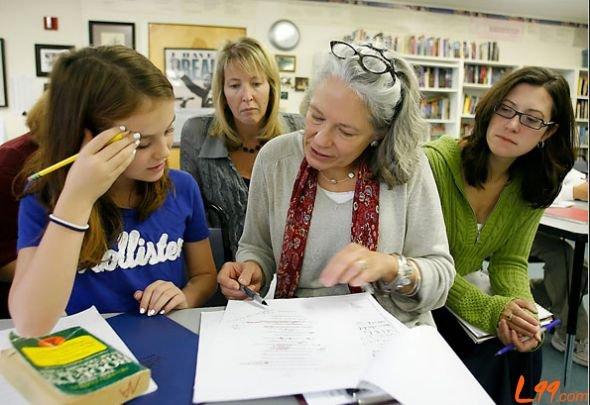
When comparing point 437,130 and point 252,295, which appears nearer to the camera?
point 252,295

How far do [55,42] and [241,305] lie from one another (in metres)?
4.30

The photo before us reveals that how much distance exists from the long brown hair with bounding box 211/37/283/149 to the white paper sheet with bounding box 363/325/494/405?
50.6 inches

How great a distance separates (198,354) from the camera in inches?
29.6

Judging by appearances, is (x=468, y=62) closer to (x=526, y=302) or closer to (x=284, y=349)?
(x=526, y=302)

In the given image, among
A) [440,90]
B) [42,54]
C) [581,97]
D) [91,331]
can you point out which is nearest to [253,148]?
[91,331]

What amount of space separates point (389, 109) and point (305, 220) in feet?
1.10

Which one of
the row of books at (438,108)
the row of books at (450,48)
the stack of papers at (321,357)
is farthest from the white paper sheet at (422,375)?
the row of books at (438,108)

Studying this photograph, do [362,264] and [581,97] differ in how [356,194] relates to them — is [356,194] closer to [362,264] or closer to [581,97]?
[362,264]

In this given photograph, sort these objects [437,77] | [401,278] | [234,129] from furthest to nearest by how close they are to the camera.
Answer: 1. [437,77]
2. [234,129]
3. [401,278]

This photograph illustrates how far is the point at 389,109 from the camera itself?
1.10m


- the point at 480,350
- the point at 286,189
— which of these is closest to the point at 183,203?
the point at 286,189

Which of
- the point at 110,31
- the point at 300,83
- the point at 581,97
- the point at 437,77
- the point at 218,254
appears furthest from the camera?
the point at 581,97

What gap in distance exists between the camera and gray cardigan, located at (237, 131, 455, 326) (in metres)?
1.08

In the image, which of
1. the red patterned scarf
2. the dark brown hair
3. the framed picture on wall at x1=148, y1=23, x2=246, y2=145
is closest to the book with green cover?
the red patterned scarf
